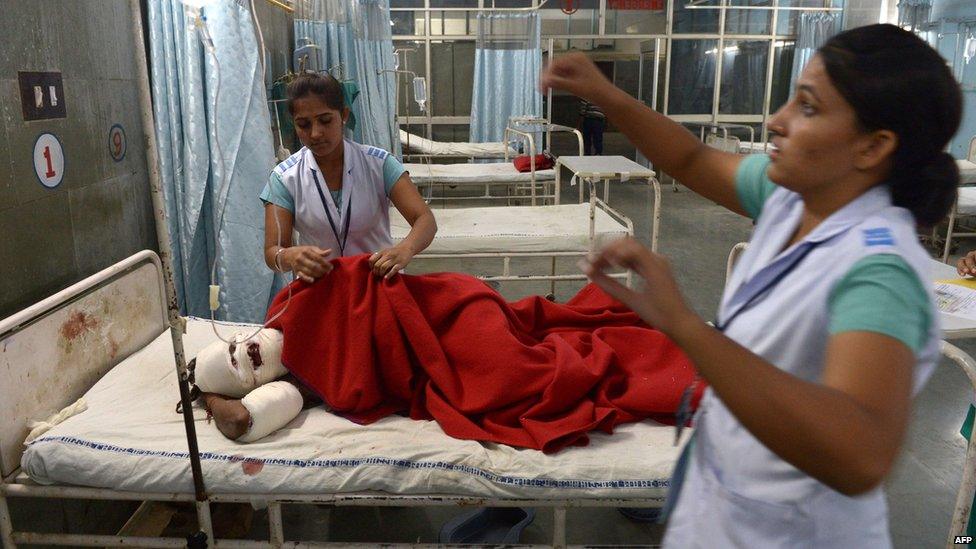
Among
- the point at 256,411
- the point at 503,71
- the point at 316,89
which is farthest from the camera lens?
the point at 503,71

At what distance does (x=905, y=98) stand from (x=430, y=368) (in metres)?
1.52

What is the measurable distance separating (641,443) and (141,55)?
1521 millimetres

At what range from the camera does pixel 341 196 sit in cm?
250

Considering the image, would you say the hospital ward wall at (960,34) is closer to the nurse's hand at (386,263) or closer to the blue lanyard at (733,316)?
the nurse's hand at (386,263)

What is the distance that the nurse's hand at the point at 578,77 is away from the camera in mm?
1224

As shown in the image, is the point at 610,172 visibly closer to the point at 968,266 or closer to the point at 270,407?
the point at 968,266

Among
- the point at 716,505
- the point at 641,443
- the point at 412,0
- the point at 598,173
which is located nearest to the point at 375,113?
the point at 598,173

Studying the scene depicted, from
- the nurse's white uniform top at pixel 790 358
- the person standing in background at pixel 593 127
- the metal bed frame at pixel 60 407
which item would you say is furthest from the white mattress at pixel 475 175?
the nurse's white uniform top at pixel 790 358

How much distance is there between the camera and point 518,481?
69.9 inches

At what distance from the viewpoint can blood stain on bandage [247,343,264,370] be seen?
2078 millimetres

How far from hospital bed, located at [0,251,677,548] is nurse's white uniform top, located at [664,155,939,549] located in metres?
0.80

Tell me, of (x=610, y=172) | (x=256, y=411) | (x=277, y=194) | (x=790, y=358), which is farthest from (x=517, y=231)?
(x=790, y=358)

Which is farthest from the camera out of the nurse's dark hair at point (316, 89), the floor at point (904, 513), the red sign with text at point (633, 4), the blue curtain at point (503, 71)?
the red sign with text at point (633, 4)

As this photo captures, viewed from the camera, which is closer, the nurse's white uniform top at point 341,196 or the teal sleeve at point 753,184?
A: the teal sleeve at point 753,184
